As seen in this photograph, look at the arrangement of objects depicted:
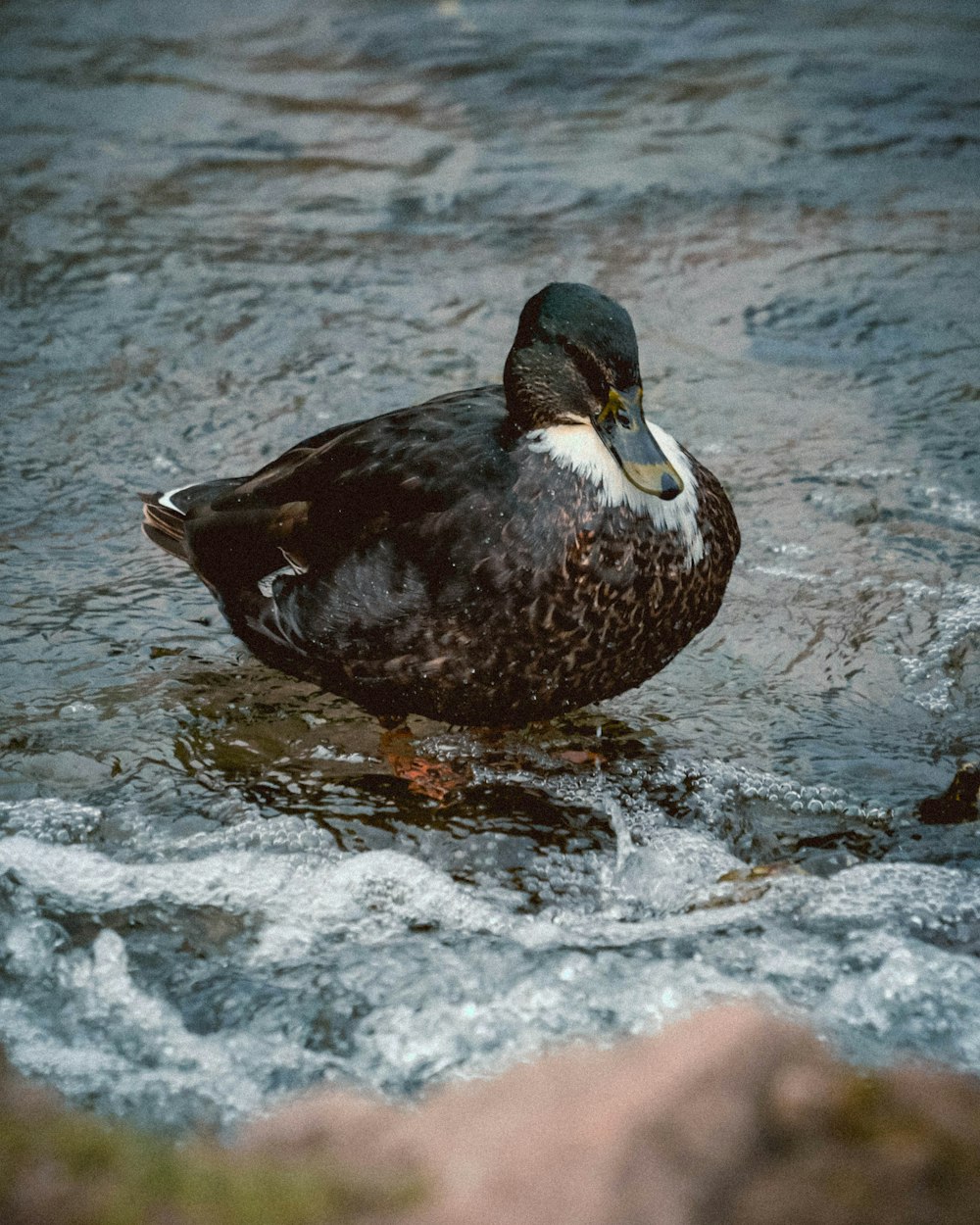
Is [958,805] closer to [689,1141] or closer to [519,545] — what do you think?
[519,545]

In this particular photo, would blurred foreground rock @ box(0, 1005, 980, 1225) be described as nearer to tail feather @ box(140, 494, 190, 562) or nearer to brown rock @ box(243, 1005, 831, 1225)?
brown rock @ box(243, 1005, 831, 1225)

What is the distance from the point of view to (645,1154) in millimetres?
2445

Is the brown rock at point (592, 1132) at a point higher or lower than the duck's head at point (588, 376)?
lower

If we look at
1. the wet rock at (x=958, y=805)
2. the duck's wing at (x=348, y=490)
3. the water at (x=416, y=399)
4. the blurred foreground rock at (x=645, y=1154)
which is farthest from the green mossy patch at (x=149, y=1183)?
the wet rock at (x=958, y=805)

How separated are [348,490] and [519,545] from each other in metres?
0.60

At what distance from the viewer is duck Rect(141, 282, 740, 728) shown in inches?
145

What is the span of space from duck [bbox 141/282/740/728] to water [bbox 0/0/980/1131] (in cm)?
43

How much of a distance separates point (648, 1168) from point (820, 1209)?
0.93 feet

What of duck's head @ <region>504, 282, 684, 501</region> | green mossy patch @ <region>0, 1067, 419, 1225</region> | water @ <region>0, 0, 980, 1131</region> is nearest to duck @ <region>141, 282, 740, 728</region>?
duck's head @ <region>504, 282, 684, 501</region>

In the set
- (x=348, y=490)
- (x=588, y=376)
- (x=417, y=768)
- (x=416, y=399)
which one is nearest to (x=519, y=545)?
(x=588, y=376)

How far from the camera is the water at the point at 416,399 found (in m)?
3.31

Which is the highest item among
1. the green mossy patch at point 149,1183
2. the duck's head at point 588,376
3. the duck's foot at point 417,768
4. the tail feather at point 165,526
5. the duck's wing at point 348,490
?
the duck's head at point 588,376

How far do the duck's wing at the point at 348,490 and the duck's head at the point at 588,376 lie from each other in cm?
19

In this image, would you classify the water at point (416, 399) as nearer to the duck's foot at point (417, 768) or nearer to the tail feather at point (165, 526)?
the duck's foot at point (417, 768)
